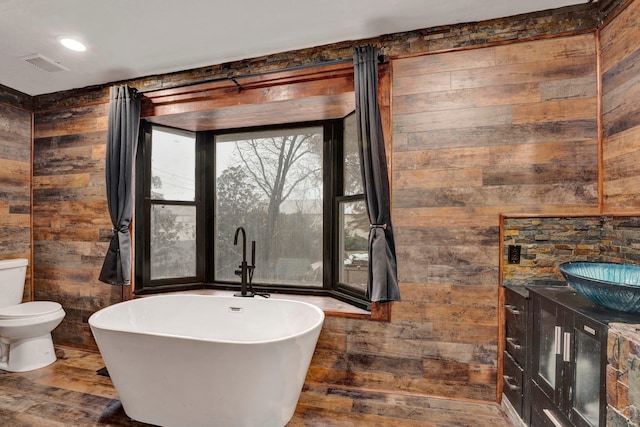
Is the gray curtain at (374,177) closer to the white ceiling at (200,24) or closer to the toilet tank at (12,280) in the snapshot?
the white ceiling at (200,24)

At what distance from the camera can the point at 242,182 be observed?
10.0 ft

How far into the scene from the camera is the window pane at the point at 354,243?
99.4 inches

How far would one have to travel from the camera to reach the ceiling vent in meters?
2.43

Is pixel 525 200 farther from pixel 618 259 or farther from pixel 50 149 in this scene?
pixel 50 149

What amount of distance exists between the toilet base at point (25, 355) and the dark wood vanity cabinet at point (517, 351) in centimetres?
355

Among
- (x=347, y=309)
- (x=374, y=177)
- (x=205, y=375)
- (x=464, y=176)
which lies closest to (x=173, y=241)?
(x=205, y=375)

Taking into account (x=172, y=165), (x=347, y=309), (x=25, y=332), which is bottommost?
(x=25, y=332)

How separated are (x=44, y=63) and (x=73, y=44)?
1.60ft

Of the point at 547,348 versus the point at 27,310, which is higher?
the point at 547,348

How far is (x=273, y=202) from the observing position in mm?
2951

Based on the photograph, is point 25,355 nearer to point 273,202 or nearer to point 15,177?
point 15,177

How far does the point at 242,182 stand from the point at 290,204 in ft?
1.83

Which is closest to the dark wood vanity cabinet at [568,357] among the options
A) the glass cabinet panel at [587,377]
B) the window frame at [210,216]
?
the glass cabinet panel at [587,377]

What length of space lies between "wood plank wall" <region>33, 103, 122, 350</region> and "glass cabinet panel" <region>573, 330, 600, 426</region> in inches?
129
